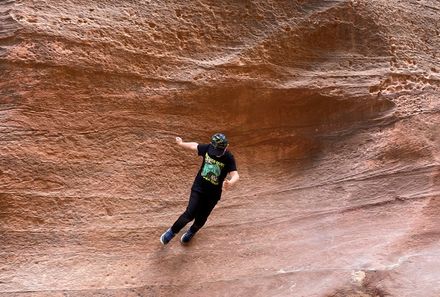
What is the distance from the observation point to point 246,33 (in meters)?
6.23

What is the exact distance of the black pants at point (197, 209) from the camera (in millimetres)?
5172

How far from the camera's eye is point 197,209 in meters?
5.22

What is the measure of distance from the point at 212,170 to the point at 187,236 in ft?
3.06

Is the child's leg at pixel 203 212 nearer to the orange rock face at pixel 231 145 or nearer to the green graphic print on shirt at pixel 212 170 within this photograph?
the green graphic print on shirt at pixel 212 170

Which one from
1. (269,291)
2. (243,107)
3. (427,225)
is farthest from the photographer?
(243,107)

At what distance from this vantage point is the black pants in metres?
5.17

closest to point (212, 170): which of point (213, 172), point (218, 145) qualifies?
point (213, 172)

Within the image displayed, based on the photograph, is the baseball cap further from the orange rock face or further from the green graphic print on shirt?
the orange rock face

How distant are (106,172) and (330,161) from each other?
2.68 m

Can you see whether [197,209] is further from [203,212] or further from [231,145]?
[231,145]

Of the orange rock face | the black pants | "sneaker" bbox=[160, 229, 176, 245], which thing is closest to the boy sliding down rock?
Answer: the black pants

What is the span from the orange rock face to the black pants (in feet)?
1.36

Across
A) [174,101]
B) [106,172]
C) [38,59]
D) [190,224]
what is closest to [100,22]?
[38,59]

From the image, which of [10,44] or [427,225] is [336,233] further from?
[10,44]
